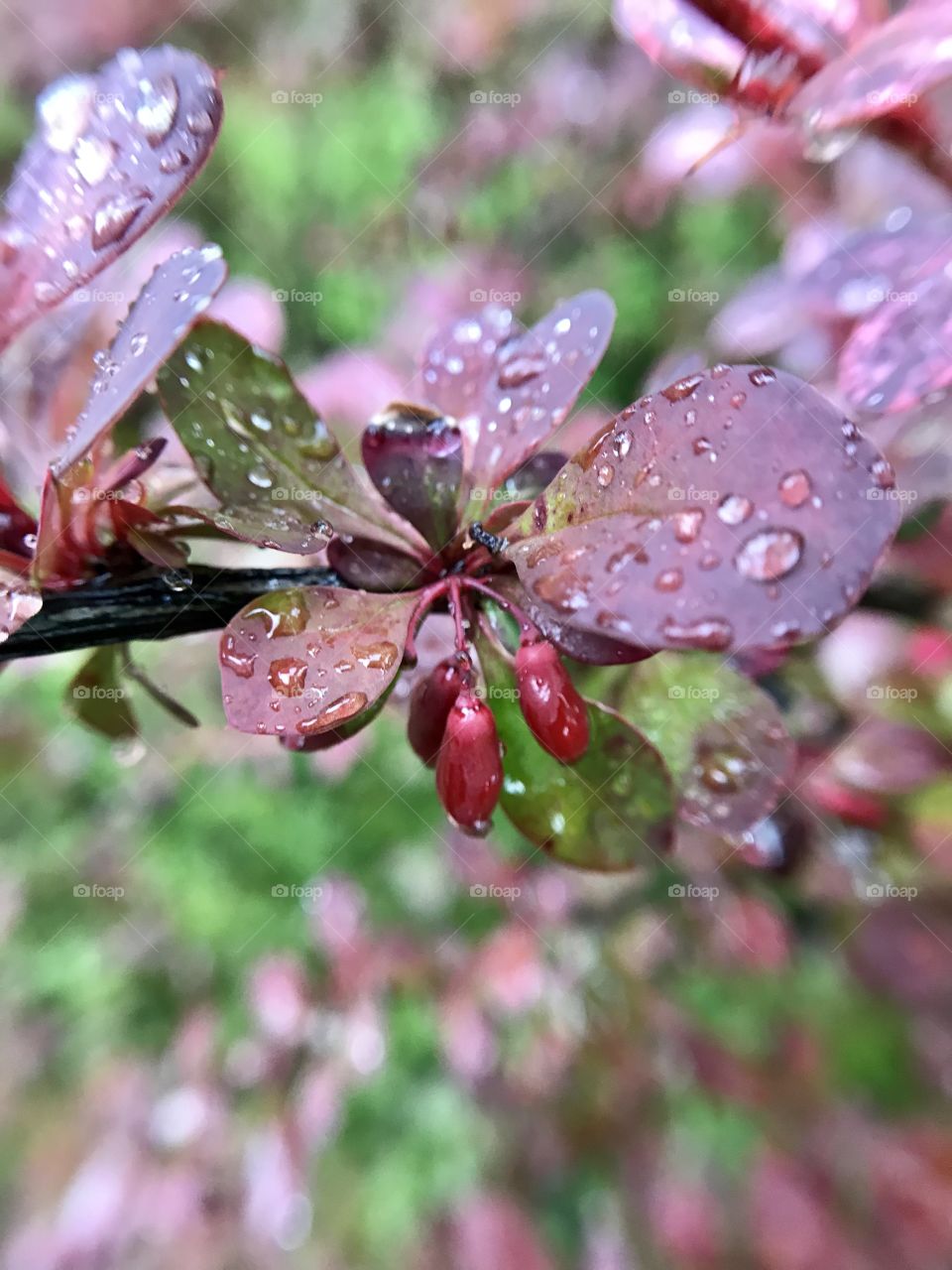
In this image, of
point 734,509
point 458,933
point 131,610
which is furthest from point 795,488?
point 458,933

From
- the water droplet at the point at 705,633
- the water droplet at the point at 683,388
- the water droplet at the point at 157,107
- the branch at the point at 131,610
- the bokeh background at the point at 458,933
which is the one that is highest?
the water droplet at the point at 683,388

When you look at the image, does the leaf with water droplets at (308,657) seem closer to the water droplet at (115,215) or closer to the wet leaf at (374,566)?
the wet leaf at (374,566)

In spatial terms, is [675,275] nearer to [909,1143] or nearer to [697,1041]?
[697,1041]

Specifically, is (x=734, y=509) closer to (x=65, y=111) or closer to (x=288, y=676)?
(x=288, y=676)

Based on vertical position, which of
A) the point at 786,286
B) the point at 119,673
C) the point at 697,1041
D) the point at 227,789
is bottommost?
the point at 227,789

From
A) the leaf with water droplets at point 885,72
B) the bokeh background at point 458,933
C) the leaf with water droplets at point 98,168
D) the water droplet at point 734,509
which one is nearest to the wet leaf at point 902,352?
the leaf with water droplets at point 885,72

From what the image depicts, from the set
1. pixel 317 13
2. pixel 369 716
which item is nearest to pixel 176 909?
pixel 369 716

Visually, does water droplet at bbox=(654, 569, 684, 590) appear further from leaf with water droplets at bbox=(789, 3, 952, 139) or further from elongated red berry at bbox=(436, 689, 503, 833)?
leaf with water droplets at bbox=(789, 3, 952, 139)
